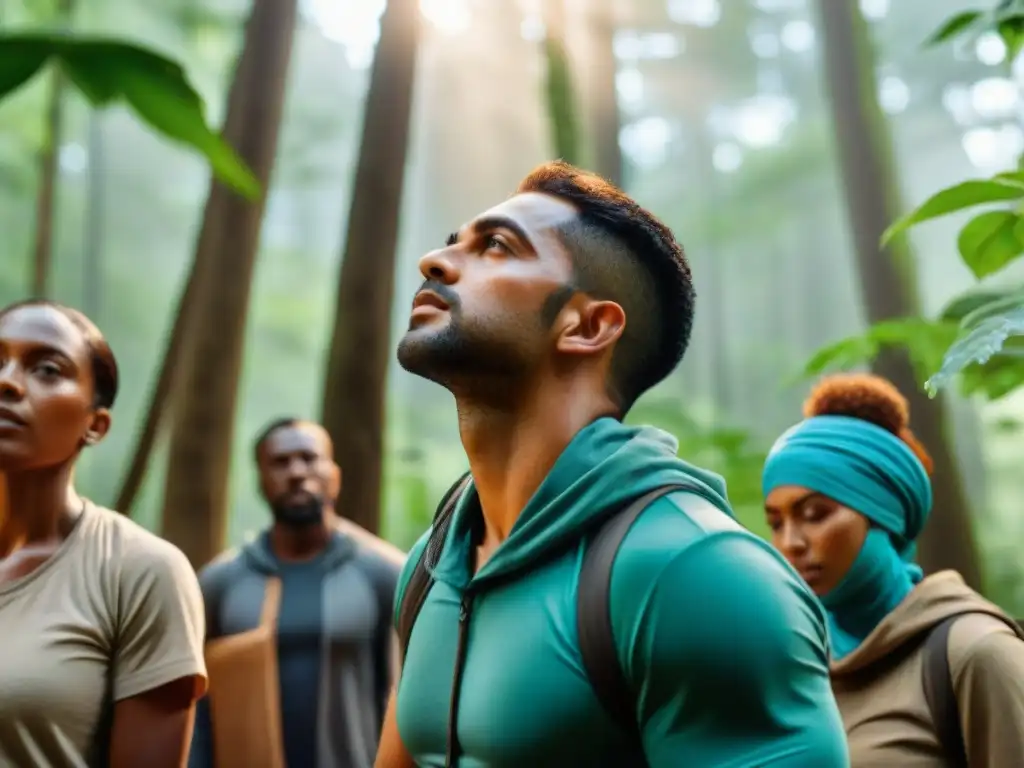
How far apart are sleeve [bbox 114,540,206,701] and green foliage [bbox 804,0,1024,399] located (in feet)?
5.66

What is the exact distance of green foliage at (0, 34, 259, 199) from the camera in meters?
2.50

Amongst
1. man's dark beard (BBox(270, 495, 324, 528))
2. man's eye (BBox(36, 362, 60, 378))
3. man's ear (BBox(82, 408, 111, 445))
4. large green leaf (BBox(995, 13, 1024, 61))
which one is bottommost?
man's ear (BBox(82, 408, 111, 445))

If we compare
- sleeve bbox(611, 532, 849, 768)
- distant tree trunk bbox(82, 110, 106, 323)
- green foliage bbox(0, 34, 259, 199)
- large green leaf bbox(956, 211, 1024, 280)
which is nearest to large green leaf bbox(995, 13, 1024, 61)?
large green leaf bbox(956, 211, 1024, 280)

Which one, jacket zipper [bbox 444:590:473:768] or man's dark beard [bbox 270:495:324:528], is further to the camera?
man's dark beard [bbox 270:495:324:528]

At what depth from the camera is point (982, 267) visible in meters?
2.88

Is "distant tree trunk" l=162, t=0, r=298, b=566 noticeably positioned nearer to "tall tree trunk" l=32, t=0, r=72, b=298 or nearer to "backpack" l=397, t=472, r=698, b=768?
"backpack" l=397, t=472, r=698, b=768

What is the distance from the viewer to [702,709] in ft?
5.54

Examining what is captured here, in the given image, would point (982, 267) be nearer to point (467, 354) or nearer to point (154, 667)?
point (467, 354)

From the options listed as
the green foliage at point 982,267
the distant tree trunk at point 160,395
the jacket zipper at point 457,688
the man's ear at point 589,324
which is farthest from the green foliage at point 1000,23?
the distant tree trunk at point 160,395

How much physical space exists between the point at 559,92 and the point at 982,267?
836 cm

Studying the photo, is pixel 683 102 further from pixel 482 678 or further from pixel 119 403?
pixel 482 678

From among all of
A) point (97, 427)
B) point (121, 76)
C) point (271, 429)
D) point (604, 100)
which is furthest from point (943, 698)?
point (604, 100)

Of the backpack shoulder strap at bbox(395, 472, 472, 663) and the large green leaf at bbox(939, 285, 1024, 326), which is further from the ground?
the large green leaf at bbox(939, 285, 1024, 326)

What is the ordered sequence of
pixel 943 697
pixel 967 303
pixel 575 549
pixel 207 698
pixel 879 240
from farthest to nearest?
pixel 879 240, pixel 207 698, pixel 967 303, pixel 943 697, pixel 575 549
